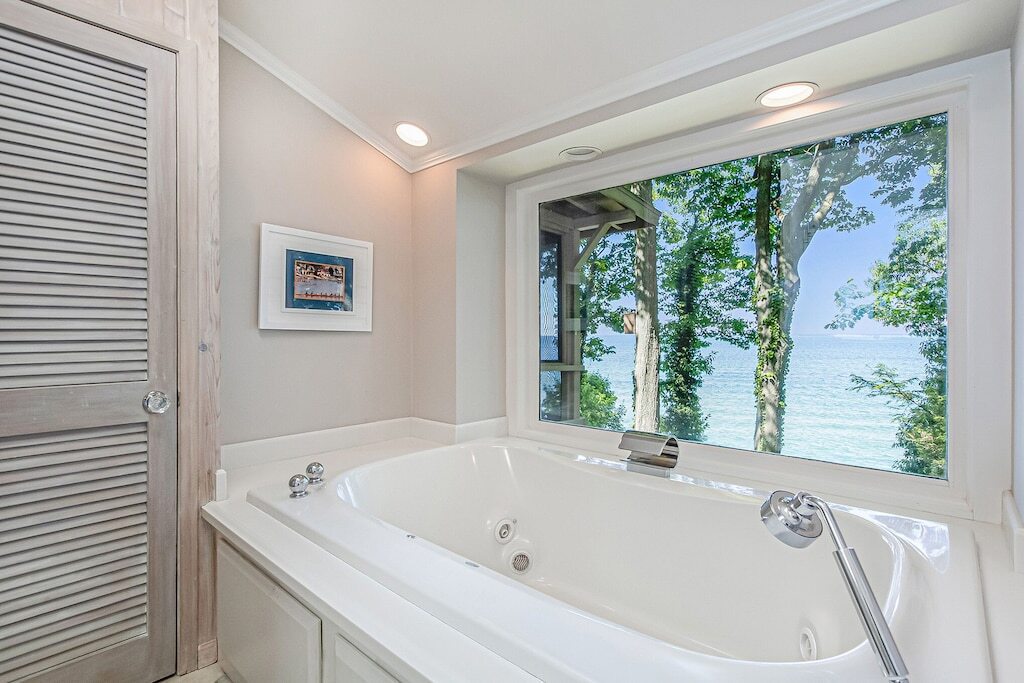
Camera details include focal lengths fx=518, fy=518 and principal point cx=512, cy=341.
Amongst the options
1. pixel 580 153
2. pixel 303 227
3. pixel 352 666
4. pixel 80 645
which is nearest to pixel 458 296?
pixel 303 227

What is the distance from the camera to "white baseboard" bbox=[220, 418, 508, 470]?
204 centimetres

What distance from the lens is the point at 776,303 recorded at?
1.83 m

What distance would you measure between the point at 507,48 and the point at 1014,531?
194cm

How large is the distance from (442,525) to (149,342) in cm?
118

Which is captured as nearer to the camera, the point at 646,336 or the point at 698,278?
the point at 698,278

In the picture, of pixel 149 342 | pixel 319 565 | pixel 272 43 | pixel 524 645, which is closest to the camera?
pixel 524 645

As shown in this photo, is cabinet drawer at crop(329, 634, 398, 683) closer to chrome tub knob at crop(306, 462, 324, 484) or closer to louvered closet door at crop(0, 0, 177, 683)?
chrome tub knob at crop(306, 462, 324, 484)

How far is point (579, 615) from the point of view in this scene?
0.93 m

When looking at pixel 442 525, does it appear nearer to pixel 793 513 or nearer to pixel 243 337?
pixel 243 337

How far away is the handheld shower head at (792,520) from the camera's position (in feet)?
2.96

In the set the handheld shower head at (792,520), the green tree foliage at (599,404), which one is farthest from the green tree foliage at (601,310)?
the handheld shower head at (792,520)

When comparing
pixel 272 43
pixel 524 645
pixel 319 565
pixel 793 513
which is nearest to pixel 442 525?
pixel 319 565

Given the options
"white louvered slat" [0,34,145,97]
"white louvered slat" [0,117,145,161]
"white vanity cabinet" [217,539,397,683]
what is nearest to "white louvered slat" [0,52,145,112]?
"white louvered slat" [0,34,145,97]

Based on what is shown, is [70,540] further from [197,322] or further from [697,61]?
[697,61]
